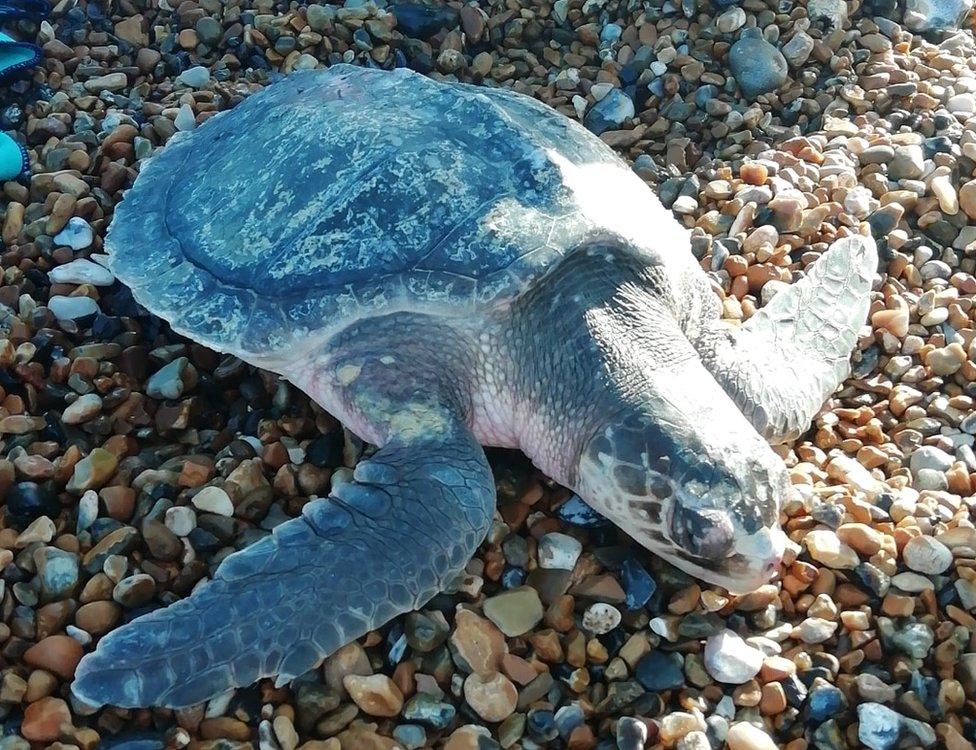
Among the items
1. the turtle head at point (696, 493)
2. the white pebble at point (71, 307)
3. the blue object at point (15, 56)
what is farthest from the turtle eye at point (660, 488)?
the blue object at point (15, 56)

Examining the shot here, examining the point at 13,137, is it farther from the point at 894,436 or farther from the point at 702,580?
the point at 894,436

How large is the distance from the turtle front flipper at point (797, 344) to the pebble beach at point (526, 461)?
120 mm

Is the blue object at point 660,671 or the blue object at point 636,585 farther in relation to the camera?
the blue object at point 636,585

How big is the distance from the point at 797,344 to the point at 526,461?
2.99 feet

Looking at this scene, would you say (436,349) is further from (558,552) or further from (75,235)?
(75,235)

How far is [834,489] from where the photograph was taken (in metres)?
2.34

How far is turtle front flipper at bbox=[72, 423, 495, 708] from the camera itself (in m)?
1.72

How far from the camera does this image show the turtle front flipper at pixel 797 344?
2395mm

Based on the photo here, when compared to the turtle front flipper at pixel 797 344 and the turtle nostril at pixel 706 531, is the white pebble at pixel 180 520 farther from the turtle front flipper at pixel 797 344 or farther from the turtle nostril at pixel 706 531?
the turtle front flipper at pixel 797 344

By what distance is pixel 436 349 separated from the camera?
2197 mm

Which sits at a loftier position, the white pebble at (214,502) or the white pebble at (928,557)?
the white pebble at (928,557)

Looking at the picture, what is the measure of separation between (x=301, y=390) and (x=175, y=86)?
1792mm

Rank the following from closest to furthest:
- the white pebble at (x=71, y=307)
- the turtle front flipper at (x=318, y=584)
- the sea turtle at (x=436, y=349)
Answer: the turtle front flipper at (x=318, y=584)
the sea turtle at (x=436, y=349)
the white pebble at (x=71, y=307)

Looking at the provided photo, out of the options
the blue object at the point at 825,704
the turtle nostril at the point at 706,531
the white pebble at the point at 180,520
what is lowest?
the blue object at the point at 825,704
